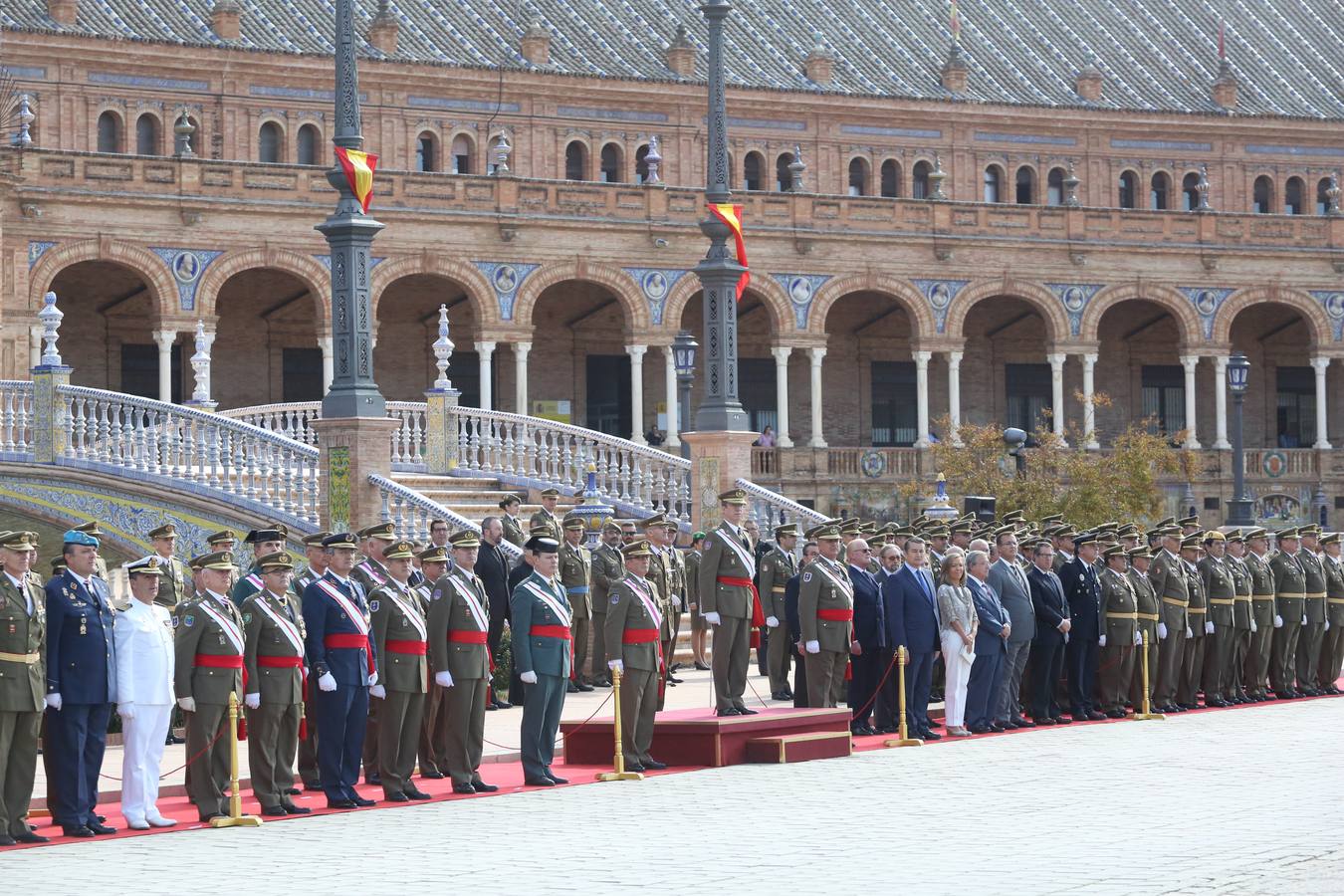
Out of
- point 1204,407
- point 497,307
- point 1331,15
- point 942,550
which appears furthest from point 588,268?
point 1331,15

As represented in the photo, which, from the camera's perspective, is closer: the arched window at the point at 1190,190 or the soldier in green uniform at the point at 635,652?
the soldier in green uniform at the point at 635,652

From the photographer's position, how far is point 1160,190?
48.4 meters

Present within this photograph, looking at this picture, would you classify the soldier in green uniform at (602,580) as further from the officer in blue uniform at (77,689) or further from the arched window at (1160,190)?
the arched window at (1160,190)

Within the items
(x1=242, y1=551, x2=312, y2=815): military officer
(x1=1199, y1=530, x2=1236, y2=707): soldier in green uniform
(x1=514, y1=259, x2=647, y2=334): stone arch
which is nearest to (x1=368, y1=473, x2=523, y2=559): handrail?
(x1=1199, y1=530, x2=1236, y2=707): soldier in green uniform

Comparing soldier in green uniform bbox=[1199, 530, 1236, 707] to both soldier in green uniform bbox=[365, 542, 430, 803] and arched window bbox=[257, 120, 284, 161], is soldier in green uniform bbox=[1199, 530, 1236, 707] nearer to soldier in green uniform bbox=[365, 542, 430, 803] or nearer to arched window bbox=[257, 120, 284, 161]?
soldier in green uniform bbox=[365, 542, 430, 803]

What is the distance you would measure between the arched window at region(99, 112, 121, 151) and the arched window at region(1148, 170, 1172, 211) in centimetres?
2103

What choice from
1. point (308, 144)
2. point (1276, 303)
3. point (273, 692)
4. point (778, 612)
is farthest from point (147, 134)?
point (273, 692)

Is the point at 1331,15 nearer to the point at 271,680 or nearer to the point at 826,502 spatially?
the point at 826,502

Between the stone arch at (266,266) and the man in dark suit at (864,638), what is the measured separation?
19273 mm

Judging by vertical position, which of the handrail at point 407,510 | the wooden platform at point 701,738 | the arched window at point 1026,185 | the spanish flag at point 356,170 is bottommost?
the wooden platform at point 701,738

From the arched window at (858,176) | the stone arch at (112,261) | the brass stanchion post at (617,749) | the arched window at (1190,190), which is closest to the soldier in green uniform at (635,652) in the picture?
the brass stanchion post at (617,749)

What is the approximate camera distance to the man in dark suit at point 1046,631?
18984 millimetres

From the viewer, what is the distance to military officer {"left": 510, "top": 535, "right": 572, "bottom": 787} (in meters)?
15.0

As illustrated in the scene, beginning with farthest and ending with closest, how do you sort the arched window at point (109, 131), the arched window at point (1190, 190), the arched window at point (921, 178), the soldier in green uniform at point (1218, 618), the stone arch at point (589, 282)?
the arched window at point (1190, 190) < the arched window at point (921, 178) < the arched window at point (109, 131) < the stone arch at point (589, 282) < the soldier in green uniform at point (1218, 618)
